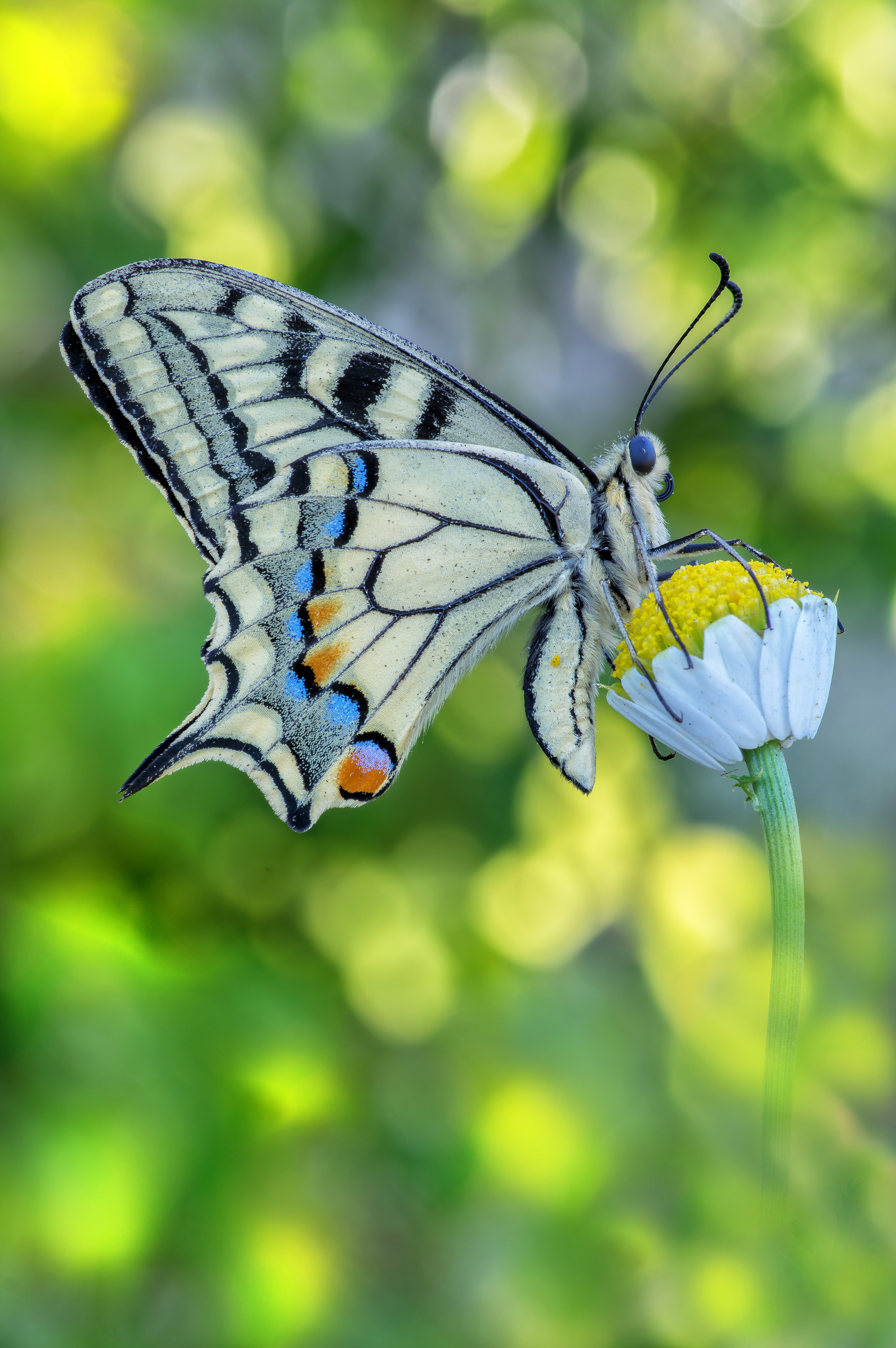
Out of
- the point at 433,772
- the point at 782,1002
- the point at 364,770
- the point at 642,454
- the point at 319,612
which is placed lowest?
the point at 782,1002

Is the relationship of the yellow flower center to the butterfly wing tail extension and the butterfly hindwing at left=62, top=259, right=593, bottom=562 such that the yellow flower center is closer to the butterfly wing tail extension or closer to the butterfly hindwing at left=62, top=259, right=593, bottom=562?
the butterfly wing tail extension

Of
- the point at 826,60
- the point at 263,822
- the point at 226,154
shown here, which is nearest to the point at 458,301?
the point at 226,154

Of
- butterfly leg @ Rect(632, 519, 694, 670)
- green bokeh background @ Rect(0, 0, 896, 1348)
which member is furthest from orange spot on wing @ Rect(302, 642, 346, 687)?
green bokeh background @ Rect(0, 0, 896, 1348)

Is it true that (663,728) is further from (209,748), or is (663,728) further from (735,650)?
(209,748)

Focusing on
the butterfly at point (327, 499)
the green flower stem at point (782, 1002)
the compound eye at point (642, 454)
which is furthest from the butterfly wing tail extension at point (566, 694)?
the green flower stem at point (782, 1002)

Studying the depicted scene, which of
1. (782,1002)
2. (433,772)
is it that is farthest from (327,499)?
(433,772)

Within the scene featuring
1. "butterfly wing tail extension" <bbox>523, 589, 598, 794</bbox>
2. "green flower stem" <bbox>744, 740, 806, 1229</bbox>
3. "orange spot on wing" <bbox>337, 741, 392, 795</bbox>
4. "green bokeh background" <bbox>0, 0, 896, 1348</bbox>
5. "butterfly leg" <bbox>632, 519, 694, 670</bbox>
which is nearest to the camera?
"green flower stem" <bbox>744, 740, 806, 1229</bbox>
